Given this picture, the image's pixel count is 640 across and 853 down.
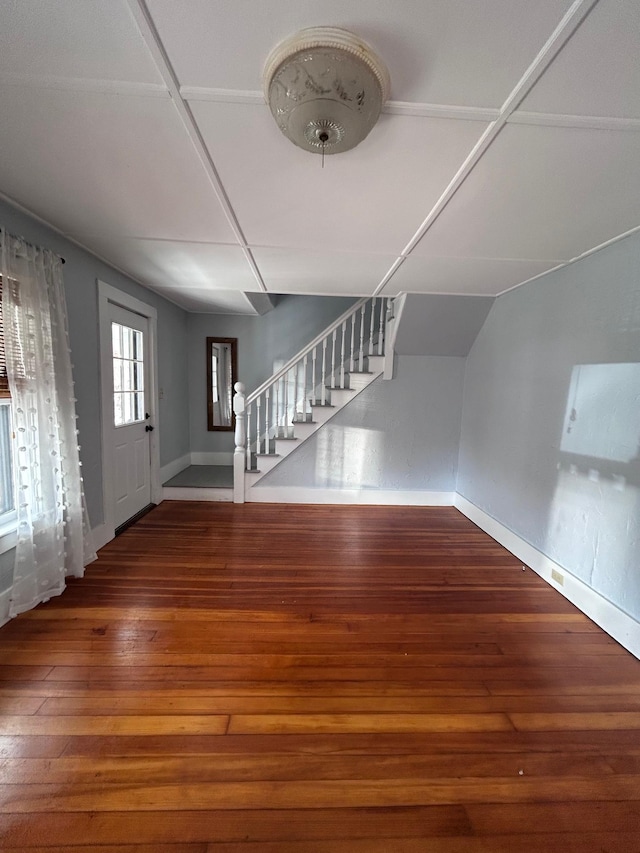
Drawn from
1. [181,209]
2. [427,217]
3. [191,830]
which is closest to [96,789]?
[191,830]

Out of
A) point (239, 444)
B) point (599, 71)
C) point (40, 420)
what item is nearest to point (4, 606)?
point (40, 420)

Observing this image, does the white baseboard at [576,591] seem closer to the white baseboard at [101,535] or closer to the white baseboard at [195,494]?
the white baseboard at [195,494]

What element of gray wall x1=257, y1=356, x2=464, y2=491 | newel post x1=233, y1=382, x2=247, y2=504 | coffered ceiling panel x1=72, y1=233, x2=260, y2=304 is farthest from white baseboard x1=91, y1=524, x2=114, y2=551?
coffered ceiling panel x1=72, y1=233, x2=260, y2=304

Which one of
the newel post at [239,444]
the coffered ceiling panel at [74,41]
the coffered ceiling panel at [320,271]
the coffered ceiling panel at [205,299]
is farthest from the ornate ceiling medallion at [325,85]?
the newel post at [239,444]

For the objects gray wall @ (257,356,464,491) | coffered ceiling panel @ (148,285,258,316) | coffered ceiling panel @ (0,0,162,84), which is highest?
coffered ceiling panel @ (148,285,258,316)

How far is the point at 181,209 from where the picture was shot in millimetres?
1677

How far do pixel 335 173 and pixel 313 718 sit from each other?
2291mm

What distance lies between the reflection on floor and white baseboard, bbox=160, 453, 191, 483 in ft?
0.16

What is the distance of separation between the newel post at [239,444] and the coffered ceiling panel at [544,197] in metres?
2.35

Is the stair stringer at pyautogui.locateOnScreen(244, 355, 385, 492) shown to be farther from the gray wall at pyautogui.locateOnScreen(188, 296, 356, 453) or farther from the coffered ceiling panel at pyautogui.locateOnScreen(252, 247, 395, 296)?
the gray wall at pyautogui.locateOnScreen(188, 296, 356, 453)

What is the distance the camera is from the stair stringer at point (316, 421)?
3.68 m

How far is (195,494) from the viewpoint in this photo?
12.4 ft

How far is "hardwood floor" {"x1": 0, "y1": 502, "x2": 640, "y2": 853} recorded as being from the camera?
101cm

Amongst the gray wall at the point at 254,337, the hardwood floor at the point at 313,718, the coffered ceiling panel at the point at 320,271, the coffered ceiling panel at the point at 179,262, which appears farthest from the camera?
the gray wall at the point at 254,337
